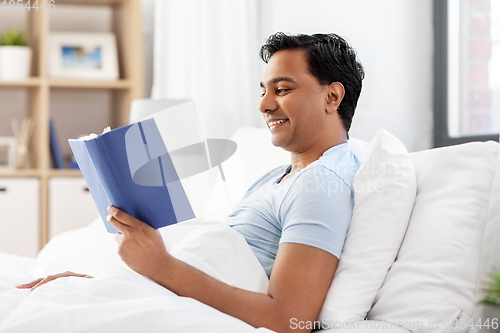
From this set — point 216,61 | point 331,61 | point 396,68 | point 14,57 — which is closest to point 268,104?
point 331,61

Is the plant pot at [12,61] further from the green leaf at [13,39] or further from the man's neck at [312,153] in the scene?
the man's neck at [312,153]

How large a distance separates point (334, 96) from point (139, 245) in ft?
1.78

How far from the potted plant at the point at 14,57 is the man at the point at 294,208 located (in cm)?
162

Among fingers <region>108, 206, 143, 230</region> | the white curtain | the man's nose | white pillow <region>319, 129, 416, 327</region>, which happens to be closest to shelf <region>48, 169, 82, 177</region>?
the white curtain

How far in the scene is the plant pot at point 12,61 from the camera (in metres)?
2.48

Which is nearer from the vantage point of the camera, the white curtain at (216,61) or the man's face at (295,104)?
the man's face at (295,104)

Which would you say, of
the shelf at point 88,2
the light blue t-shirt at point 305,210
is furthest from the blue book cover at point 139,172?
the shelf at point 88,2

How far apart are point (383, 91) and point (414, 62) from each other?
167 mm

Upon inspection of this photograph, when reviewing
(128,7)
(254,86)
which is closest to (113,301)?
(254,86)

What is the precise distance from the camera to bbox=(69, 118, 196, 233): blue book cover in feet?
2.77

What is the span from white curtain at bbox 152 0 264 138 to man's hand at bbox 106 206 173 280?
1.65 metres

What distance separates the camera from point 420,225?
0.97m

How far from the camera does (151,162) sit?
0.86 m

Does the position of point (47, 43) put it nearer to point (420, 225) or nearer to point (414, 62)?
point (414, 62)
